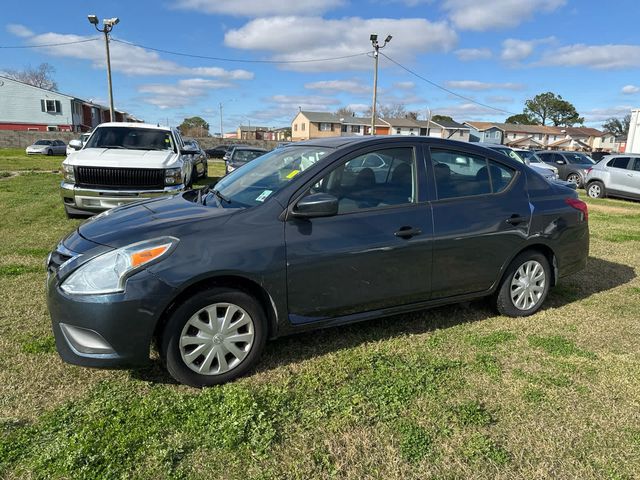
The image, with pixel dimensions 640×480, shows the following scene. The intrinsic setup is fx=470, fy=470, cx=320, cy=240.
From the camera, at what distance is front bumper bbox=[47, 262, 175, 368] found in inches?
110

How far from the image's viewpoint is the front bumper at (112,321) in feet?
9.17

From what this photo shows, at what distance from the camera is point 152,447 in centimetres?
251

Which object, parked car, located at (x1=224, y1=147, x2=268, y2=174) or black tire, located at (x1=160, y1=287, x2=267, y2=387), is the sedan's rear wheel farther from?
black tire, located at (x1=160, y1=287, x2=267, y2=387)

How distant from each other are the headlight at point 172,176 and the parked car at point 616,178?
46.7ft

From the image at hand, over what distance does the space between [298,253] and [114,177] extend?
18.1ft

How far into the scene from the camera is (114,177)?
759cm

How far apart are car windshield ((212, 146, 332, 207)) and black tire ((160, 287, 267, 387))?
27.6 inches

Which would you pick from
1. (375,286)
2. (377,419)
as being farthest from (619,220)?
(377,419)

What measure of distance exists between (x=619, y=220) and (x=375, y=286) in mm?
9663

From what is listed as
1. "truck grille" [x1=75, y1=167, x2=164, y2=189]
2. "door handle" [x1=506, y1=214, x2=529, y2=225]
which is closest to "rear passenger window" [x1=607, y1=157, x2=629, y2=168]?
"door handle" [x1=506, y1=214, x2=529, y2=225]

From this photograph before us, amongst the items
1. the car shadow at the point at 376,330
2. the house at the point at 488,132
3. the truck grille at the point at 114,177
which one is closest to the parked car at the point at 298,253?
the car shadow at the point at 376,330

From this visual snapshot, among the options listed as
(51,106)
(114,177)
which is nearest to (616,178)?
(114,177)

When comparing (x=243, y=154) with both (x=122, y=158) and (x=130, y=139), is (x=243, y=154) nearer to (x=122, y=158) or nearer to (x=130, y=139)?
(x=130, y=139)

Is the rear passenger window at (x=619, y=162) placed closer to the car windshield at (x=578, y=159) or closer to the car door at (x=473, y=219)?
the car windshield at (x=578, y=159)
